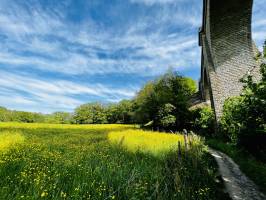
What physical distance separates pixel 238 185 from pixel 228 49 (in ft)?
30.9

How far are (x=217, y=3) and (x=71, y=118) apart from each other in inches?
3068

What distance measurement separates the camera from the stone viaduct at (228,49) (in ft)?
40.3

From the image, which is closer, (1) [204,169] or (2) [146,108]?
(1) [204,169]

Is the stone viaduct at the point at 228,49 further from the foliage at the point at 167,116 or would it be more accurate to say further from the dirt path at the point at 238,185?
the foliage at the point at 167,116

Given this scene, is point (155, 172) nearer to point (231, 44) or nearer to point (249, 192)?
point (249, 192)

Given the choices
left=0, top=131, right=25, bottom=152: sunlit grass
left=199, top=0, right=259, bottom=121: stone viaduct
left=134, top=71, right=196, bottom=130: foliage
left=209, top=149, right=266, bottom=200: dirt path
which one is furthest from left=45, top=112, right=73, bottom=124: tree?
left=209, top=149, right=266, bottom=200: dirt path

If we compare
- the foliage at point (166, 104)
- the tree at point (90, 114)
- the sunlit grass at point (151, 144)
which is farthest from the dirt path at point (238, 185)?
the tree at point (90, 114)

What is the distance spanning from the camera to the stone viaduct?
40.3ft

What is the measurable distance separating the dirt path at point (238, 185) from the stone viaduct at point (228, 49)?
638 cm

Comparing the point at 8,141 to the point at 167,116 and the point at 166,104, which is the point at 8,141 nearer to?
the point at 166,104

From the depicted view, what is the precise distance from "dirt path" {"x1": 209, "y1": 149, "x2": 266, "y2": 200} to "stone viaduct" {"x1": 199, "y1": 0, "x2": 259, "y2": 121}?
6.38m

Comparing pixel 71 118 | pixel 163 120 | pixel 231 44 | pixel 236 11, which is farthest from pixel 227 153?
pixel 71 118

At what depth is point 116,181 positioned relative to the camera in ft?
14.0

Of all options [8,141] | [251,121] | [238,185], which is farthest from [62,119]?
[238,185]
